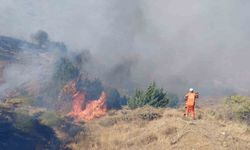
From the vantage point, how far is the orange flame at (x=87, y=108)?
29.2 metres

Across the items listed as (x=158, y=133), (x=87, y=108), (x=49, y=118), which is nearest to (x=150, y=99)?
(x=87, y=108)

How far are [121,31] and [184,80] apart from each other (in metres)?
14.2

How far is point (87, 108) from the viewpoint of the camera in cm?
3038

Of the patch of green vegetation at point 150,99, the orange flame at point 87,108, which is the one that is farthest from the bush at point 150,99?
the orange flame at point 87,108

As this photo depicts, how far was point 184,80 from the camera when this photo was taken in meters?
65.1

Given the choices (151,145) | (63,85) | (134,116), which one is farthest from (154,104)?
(151,145)

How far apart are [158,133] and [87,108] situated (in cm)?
1119

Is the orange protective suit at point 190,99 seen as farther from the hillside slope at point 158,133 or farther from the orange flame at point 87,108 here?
the orange flame at point 87,108

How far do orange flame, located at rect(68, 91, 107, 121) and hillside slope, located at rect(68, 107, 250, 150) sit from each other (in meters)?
2.88

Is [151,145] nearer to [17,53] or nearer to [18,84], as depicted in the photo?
[18,84]

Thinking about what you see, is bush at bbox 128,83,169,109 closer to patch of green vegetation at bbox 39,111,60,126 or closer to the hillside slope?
the hillside slope

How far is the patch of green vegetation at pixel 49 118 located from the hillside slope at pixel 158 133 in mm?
2268

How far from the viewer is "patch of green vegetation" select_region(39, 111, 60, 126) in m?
24.8

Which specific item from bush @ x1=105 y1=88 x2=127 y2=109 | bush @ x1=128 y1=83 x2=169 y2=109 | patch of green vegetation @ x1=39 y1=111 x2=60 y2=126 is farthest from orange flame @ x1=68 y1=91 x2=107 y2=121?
patch of green vegetation @ x1=39 y1=111 x2=60 y2=126
